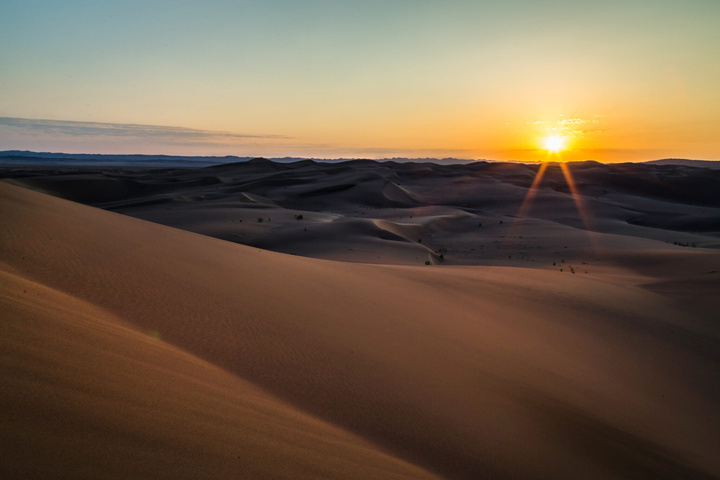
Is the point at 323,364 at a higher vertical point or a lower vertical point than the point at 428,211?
lower

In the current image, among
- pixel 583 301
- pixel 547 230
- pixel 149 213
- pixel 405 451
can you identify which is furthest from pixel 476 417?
pixel 149 213

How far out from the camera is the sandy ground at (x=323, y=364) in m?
2.05

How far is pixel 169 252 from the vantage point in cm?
604

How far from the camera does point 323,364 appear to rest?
3.71 meters

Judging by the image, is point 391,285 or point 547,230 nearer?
point 391,285

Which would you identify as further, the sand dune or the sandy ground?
the sand dune

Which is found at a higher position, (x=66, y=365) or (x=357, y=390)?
(x=66, y=365)

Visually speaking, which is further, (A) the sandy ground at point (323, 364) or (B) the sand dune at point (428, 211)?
(B) the sand dune at point (428, 211)

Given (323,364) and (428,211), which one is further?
(428,211)

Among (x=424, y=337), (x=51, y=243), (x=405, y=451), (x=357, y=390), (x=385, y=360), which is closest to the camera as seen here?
(x=405, y=451)

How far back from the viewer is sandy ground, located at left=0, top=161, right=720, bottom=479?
2053 mm

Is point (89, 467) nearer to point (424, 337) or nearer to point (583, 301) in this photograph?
point (424, 337)

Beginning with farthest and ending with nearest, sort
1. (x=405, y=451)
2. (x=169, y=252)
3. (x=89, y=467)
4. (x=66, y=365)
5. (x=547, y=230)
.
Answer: (x=547, y=230) < (x=169, y=252) < (x=405, y=451) < (x=66, y=365) < (x=89, y=467)

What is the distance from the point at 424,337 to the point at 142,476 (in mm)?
3630
